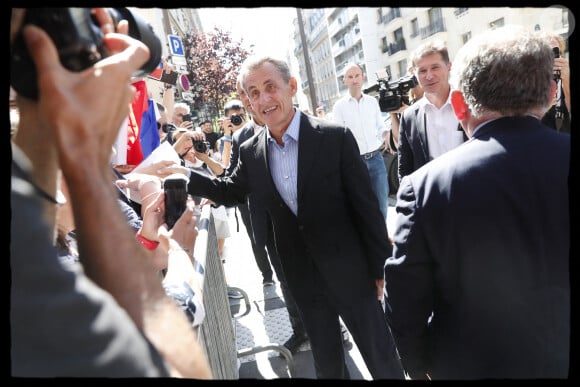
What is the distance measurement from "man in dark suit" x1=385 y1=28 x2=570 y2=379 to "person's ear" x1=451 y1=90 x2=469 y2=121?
16mm

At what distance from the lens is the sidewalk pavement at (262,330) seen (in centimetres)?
267

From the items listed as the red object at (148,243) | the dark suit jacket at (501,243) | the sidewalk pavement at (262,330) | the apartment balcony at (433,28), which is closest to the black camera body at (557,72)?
the dark suit jacket at (501,243)

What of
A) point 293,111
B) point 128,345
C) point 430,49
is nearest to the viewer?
point 128,345

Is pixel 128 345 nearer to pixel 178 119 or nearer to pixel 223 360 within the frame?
pixel 223 360

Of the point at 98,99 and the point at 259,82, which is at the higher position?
the point at 259,82

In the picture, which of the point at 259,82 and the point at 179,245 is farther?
the point at 259,82

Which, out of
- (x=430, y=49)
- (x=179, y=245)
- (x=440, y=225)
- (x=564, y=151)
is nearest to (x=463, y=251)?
(x=440, y=225)

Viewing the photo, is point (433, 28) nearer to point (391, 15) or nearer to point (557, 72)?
point (391, 15)

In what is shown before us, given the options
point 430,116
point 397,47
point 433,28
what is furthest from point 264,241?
point 397,47

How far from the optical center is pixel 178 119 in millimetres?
4973

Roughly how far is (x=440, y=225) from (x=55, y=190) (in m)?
0.97

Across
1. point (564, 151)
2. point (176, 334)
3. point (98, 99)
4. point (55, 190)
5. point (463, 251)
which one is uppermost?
point (98, 99)

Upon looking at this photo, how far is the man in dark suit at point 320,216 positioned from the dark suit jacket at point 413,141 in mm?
686

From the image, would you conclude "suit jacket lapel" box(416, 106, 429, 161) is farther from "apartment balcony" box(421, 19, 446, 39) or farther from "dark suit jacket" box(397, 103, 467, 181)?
"apartment balcony" box(421, 19, 446, 39)
